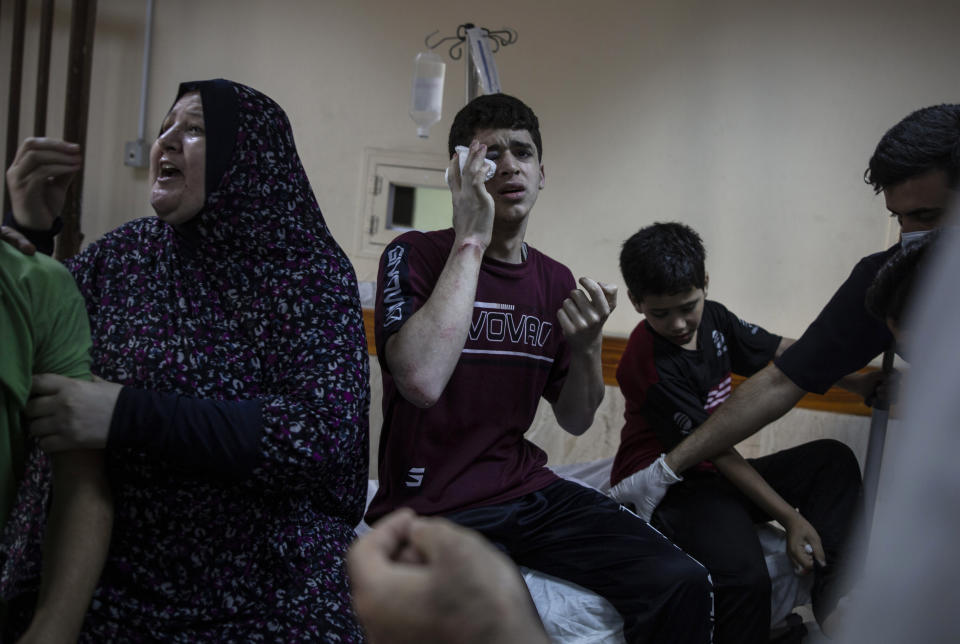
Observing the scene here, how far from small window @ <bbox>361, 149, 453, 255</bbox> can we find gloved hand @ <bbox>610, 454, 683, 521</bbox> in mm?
2007

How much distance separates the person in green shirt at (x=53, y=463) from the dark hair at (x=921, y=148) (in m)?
1.58

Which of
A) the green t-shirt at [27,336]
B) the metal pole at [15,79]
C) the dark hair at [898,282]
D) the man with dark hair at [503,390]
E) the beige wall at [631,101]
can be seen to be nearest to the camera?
the green t-shirt at [27,336]

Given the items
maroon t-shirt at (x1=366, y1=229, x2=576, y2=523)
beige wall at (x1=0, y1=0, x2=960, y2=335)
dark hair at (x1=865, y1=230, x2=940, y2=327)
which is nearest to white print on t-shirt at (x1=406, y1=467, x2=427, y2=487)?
maroon t-shirt at (x1=366, y1=229, x2=576, y2=523)

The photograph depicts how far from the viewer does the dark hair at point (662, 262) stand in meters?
1.87

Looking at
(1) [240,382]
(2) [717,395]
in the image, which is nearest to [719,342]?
(2) [717,395]

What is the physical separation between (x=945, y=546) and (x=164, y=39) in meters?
4.04

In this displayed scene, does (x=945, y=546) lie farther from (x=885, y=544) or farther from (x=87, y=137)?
(x=87, y=137)

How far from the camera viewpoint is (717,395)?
2.02m

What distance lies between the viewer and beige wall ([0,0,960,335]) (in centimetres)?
322

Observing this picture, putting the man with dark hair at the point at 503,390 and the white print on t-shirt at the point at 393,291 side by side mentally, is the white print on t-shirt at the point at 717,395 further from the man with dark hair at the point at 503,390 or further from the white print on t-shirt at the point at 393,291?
the white print on t-shirt at the point at 393,291

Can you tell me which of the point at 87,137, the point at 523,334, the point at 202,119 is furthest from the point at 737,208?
the point at 87,137

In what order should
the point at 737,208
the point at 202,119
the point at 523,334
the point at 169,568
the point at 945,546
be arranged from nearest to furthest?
1. the point at 945,546
2. the point at 169,568
3. the point at 202,119
4. the point at 523,334
5. the point at 737,208

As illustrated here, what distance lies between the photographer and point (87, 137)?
12.2ft

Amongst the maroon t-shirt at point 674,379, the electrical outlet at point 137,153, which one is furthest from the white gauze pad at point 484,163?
the electrical outlet at point 137,153
